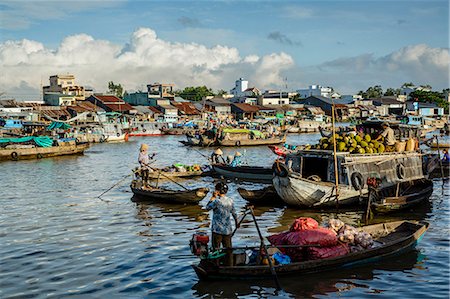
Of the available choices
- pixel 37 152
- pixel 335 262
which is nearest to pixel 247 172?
pixel 335 262

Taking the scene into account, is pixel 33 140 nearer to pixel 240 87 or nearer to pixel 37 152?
pixel 37 152

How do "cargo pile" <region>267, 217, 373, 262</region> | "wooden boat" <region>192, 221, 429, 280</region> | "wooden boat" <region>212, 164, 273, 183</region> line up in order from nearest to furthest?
"wooden boat" <region>192, 221, 429, 280</region> < "cargo pile" <region>267, 217, 373, 262</region> < "wooden boat" <region>212, 164, 273, 183</region>

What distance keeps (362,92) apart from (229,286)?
123 m

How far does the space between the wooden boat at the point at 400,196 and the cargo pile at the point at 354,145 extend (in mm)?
1414

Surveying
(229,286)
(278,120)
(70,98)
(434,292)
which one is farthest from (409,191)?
(70,98)

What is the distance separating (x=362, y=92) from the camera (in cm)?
Result: 12662

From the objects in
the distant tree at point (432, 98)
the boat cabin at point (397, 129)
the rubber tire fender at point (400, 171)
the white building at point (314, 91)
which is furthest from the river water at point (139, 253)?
the white building at point (314, 91)

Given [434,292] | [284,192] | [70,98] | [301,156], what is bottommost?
[434,292]

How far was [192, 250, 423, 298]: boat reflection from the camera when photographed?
932cm

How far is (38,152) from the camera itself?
36.7 m

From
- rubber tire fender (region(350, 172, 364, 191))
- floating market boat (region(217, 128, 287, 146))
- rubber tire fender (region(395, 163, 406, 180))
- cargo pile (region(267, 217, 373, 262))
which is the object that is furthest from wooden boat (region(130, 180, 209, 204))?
floating market boat (region(217, 128, 287, 146))

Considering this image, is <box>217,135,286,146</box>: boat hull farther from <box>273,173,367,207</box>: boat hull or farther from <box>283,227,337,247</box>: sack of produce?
<box>283,227,337,247</box>: sack of produce

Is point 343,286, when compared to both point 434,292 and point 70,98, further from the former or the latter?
point 70,98

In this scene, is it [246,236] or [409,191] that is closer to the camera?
[246,236]
